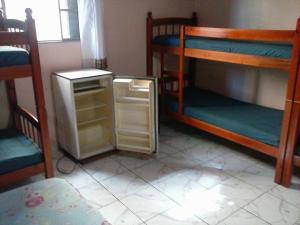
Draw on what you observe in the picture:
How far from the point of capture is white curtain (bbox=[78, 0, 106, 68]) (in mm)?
2961

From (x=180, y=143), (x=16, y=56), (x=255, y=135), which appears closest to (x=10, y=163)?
(x=16, y=56)

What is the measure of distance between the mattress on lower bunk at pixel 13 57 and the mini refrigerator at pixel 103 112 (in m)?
0.61

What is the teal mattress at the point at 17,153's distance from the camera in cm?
216

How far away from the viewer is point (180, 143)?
333 centimetres

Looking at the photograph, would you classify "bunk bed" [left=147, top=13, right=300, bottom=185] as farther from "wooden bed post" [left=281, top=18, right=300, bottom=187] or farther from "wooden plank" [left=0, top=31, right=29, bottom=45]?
"wooden plank" [left=0, top=31, right=29, bottom=45]

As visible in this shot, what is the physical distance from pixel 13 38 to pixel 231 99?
100.0 inches

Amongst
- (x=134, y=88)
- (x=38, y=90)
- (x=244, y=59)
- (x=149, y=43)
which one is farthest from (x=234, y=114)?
(x=38, y=90)

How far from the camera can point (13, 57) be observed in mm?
1986

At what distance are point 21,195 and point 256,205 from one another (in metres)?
1.65

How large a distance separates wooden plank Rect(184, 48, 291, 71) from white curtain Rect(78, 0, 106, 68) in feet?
3.02

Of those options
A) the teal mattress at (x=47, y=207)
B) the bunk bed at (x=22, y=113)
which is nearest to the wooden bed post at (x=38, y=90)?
the bunk bed at (x=22, y=113)

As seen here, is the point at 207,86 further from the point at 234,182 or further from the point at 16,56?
the point at 16,56

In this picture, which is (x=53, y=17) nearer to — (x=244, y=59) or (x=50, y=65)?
(x=50, y=65)

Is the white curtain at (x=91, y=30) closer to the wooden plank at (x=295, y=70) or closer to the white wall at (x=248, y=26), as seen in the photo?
the white wall at (x=248, y=26)
